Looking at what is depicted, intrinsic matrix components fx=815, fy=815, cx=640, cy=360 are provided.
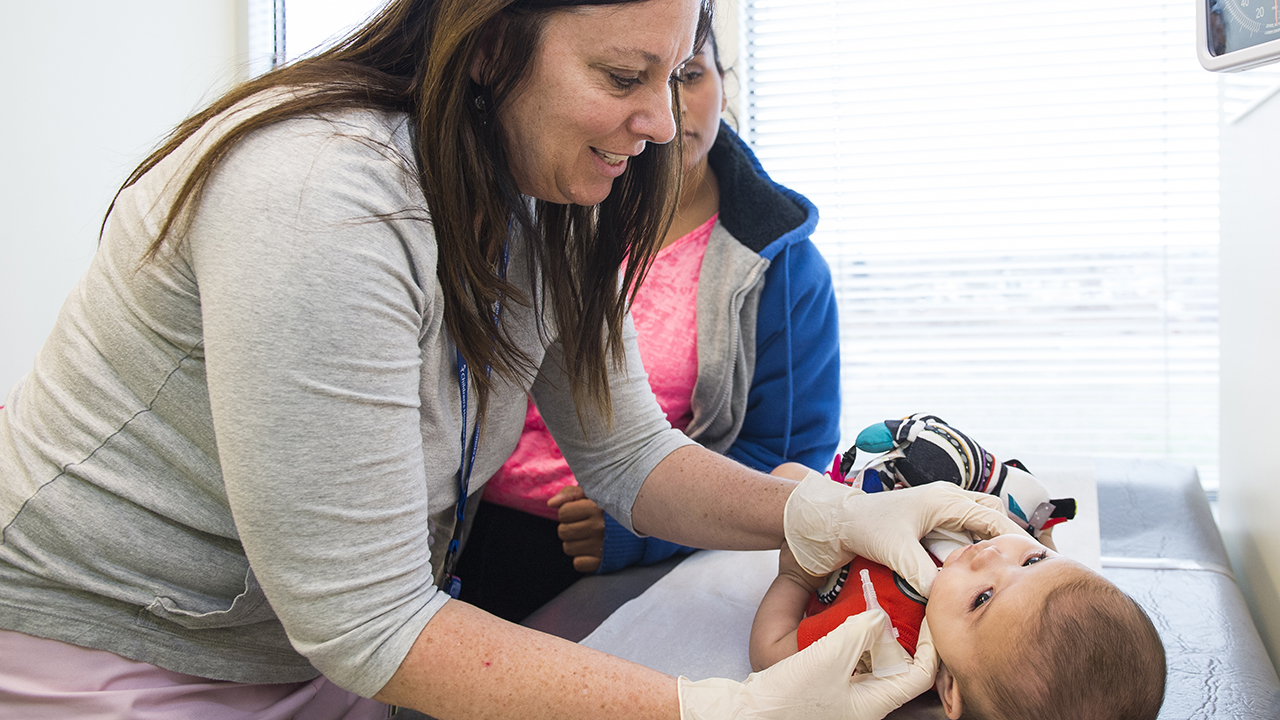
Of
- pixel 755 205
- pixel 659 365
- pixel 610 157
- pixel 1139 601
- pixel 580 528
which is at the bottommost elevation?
pixel 1139 601

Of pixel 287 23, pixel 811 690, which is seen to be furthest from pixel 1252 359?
pixel 287 23

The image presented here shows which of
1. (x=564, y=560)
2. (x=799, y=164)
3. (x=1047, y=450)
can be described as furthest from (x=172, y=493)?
(x=1047, y=450)

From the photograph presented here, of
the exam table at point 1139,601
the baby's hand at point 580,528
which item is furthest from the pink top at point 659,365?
the exam table at point 1139,601

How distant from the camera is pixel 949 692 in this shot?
98 centimetres

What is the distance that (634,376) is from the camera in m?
1.21

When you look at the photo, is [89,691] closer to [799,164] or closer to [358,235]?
[358,235]

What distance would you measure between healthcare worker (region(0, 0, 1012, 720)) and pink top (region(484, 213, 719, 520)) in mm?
670

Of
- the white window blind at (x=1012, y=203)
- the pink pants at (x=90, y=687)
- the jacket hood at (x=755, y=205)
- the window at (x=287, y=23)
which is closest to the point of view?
the pink pants at (x=90, y=687)

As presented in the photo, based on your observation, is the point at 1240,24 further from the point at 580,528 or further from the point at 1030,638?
the point at 580,528

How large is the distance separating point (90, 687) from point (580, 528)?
88 centimetres

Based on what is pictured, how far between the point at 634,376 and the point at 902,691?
546mm

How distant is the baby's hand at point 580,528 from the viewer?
157 centimetres

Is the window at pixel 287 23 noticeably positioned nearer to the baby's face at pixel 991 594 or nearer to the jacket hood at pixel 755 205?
the jacket hood at pixel 755 205

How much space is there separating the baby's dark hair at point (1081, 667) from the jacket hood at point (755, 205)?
0.94 metres
